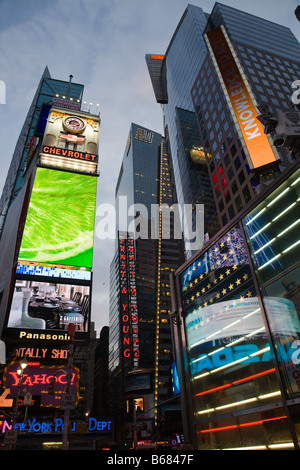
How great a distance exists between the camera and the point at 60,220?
41562 millimetres

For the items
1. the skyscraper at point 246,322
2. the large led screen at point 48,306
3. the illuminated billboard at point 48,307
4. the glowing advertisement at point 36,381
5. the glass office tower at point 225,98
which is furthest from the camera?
the glass office tower at point 225,98

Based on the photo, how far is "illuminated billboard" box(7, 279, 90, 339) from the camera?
108ft

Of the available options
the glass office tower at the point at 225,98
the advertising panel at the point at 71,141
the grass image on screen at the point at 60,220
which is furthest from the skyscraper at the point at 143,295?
the grass image on screen at the point at 60,220

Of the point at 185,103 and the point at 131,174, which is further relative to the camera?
the point at 131,174

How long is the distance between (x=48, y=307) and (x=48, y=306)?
118mm

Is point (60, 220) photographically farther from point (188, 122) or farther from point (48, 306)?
point (188, 122)

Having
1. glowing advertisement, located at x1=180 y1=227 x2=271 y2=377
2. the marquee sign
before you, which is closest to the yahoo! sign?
glowing advertisement, located at x1=180 y1=227 x2=271 y2=377

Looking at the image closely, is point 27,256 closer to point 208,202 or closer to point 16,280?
point 16,280

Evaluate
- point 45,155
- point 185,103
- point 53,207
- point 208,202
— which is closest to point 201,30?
point 185,103

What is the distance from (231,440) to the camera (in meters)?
16.5

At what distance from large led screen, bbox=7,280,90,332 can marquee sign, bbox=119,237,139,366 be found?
187 feet

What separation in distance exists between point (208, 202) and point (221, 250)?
63820 millimetres

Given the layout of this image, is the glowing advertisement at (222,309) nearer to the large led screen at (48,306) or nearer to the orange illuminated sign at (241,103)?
the orange illuminated sign at (241,103)

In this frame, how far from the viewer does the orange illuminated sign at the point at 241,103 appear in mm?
30188
